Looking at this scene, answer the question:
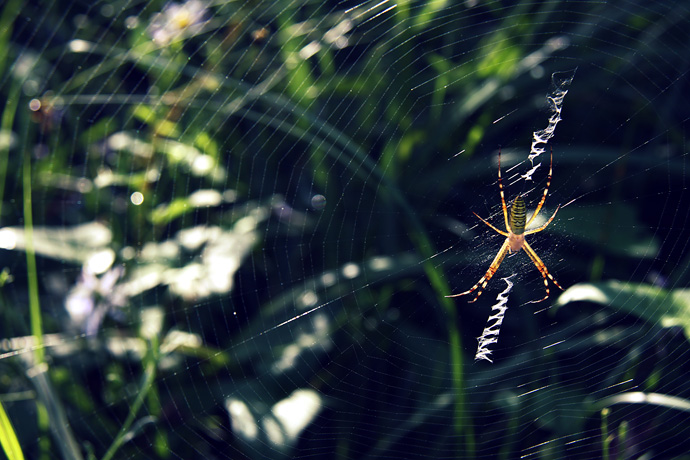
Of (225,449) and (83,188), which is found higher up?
(83,188)

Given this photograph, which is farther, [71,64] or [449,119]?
[71,64]

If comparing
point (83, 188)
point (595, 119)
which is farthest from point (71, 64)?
point (595, 119)

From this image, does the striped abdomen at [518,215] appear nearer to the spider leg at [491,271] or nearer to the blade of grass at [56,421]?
the spider leg at [491,271]

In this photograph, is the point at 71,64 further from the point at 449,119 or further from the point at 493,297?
the point at 493,297

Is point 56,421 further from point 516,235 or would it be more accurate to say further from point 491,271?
point 516,235

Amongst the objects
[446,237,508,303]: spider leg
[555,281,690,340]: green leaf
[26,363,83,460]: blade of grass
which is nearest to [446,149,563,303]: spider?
[446,237,508,303]: spider leg

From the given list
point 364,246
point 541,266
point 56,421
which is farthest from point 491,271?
point 56,421
